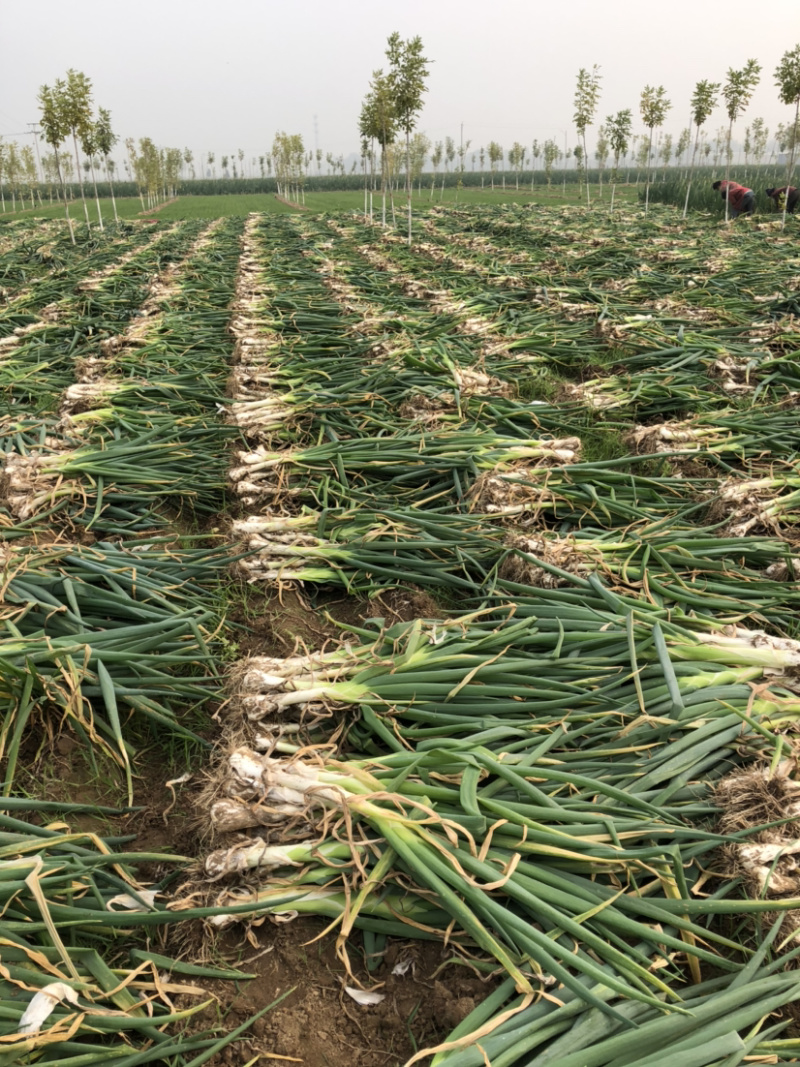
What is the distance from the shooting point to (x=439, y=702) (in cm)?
197

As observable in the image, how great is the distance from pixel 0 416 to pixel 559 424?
12.9ft

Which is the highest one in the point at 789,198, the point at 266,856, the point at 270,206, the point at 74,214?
the point at 270,206

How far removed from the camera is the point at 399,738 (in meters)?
1.91

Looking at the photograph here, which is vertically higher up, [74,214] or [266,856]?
[74,214]

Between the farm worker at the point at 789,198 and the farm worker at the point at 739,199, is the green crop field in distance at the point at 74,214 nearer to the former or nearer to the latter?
the farm worker at the point at 739,199

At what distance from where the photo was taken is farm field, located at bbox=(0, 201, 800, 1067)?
4.58 feet

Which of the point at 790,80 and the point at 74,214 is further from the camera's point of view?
the point at 74,214

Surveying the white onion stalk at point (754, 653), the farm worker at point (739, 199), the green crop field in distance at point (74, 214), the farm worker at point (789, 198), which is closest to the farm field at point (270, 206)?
the green crop field in distance at point (74, 214)

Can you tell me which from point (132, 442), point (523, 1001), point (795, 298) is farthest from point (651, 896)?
point (795, 298)

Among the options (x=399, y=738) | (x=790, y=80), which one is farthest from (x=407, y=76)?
(x=399, y=738)

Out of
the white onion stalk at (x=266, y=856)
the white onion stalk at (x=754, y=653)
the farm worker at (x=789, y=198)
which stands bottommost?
the white onion stalk at (x=266, y=856)

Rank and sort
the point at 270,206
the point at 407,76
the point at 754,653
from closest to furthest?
the point at 754,653
the point at 407,76
the point at 270,206

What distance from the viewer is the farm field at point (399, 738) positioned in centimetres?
140

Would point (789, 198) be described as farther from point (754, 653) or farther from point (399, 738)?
point (399, 738)
